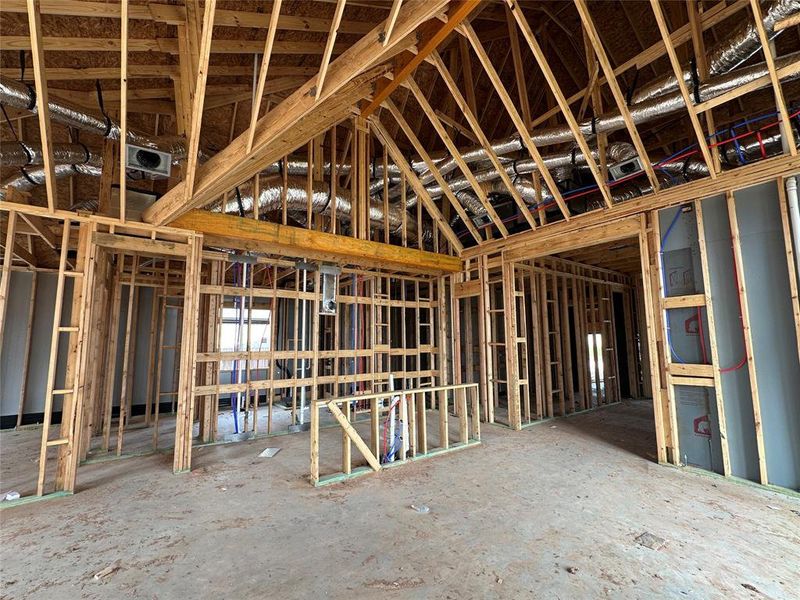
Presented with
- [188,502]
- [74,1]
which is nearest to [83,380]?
[188,502]

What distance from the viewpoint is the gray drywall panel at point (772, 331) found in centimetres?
368

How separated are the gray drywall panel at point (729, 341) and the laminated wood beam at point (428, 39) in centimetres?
361

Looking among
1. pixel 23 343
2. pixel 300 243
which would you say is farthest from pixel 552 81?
pixel 23 343

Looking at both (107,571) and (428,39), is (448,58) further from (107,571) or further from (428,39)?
(107,571)

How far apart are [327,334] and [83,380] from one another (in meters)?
6.37

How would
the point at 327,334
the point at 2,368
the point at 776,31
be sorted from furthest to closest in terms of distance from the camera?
the point at 327,334
the point at 2,368
the point at 776,31

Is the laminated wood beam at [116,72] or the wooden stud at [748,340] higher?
the laminated wood beam at [116,72]

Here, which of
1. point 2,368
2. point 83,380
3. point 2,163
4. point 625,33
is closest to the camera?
point 83,380

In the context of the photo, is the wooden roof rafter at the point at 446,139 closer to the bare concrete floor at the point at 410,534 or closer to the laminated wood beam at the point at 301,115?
the laminated wood beam at the point at 301,115

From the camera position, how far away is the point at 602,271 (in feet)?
28.5

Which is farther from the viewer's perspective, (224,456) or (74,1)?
(224,456)

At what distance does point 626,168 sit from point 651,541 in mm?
4462

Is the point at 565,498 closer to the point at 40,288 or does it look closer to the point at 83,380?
the point at 83,380

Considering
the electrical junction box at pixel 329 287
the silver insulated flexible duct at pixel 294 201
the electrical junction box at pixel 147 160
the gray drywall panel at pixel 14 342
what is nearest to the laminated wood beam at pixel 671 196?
the silver insulated flexible duct at pixel 294 201
